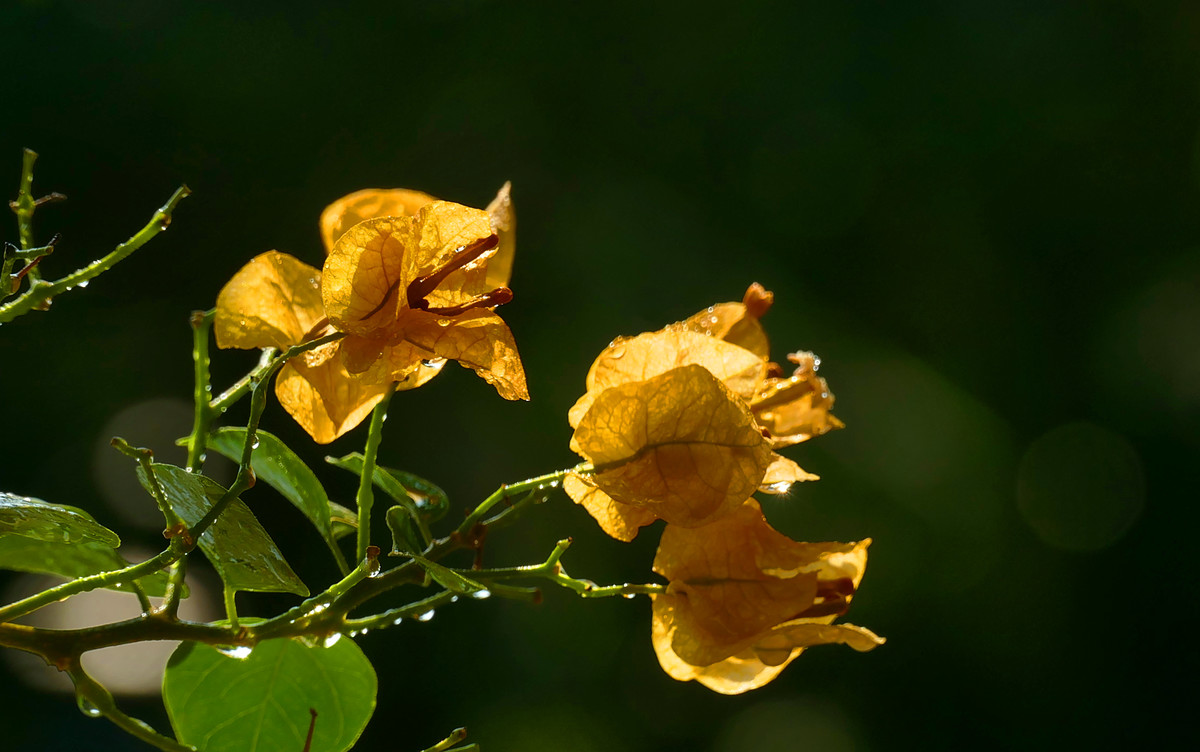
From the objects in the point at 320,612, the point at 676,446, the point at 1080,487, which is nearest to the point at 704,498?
the point at 676,446

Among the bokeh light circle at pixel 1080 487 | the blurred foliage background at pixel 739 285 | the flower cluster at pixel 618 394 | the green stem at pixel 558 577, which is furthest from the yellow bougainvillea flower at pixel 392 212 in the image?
the bokeh light circle at pixel 1080 487

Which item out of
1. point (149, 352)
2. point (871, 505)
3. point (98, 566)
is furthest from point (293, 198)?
point (98, 566)

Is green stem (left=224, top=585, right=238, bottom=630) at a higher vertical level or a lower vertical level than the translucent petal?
lower

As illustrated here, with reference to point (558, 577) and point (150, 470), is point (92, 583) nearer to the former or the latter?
point (150, 470)

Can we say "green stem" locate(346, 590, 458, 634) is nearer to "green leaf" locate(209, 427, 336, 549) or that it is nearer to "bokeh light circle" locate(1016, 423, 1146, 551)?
"green leaf" locate(209, 427, 336, 549)

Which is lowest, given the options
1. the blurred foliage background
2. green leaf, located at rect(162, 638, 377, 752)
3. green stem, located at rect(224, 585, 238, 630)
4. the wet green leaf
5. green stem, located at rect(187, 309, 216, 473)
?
the blurred foliage background

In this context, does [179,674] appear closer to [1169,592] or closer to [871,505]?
[871,505]

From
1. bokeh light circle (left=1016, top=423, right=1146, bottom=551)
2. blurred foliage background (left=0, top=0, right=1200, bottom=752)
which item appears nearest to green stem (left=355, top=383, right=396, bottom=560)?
blurred foliage background (left=0, top=0, right=1200, bottom=752)

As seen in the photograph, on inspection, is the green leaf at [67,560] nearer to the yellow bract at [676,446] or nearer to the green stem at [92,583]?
the green stem at [92,583]
